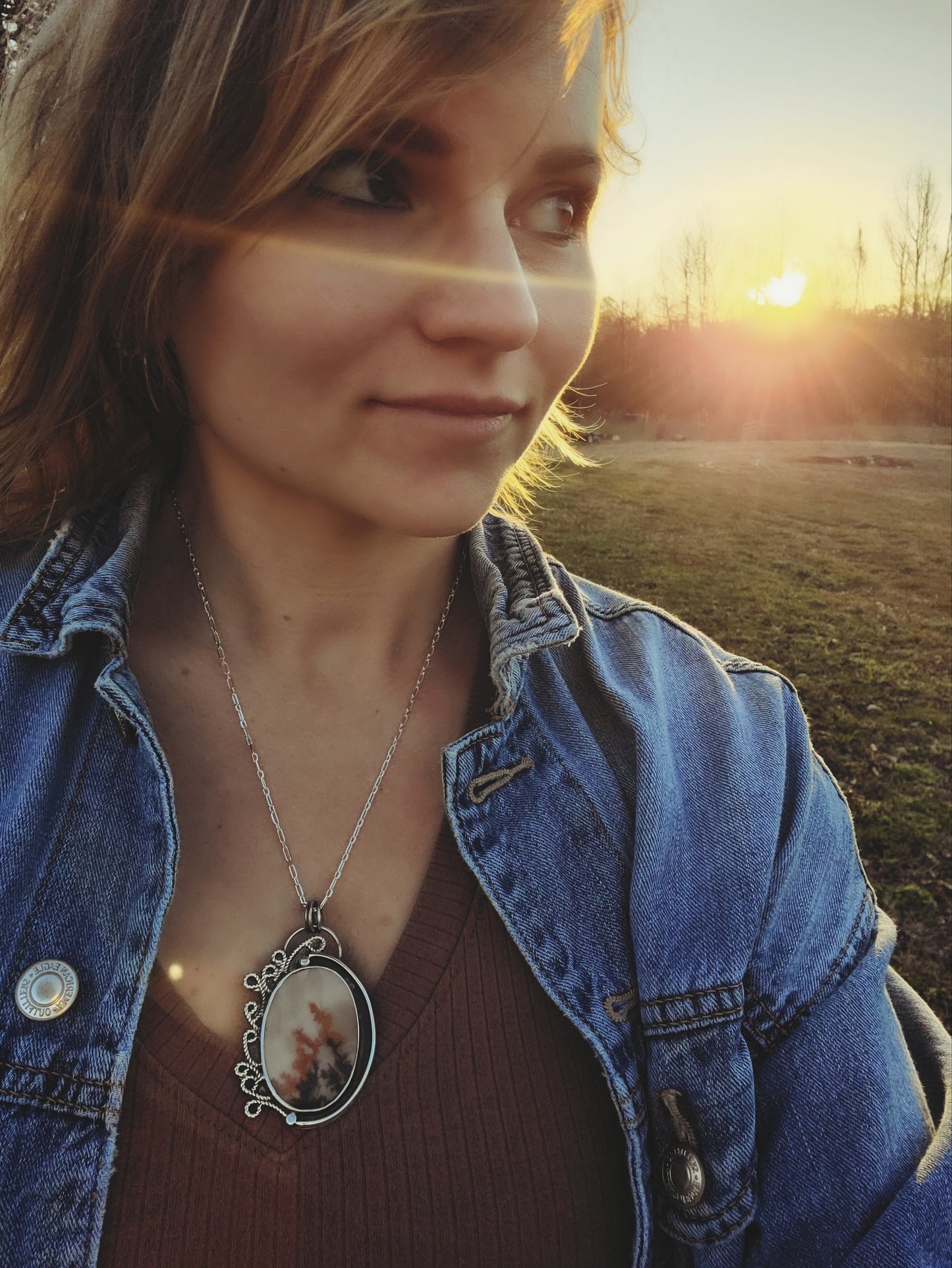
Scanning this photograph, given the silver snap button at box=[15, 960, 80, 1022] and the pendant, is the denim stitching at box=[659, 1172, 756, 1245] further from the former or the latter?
the silver snap button at box=[15, 960, 80, 1022]

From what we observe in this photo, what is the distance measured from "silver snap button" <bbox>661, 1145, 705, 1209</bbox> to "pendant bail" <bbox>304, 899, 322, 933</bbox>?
64cm

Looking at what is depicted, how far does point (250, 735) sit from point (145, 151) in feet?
3.00

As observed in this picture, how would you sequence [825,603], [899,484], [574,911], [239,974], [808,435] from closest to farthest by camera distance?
[239,974] < [574,911] < [825,603] < [899,484] < [808,435]

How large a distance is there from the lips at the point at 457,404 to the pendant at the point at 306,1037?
799 millimetres

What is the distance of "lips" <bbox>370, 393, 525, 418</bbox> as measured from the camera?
113 cm

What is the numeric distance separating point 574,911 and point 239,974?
1.71 ft

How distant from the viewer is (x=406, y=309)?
109 cm

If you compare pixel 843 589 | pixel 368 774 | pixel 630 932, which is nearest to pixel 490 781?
pixel 368 774

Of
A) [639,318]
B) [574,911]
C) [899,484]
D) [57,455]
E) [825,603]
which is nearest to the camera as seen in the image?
[574,911]

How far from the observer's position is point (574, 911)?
130cm

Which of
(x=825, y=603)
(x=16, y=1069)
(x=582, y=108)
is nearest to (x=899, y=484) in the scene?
(x=825, y=603)

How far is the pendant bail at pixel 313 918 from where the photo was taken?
1243 millimetres

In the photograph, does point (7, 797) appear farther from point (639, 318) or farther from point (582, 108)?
point (639, 318)

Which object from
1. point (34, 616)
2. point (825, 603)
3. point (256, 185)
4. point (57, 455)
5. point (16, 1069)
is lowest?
point (825, 603)
